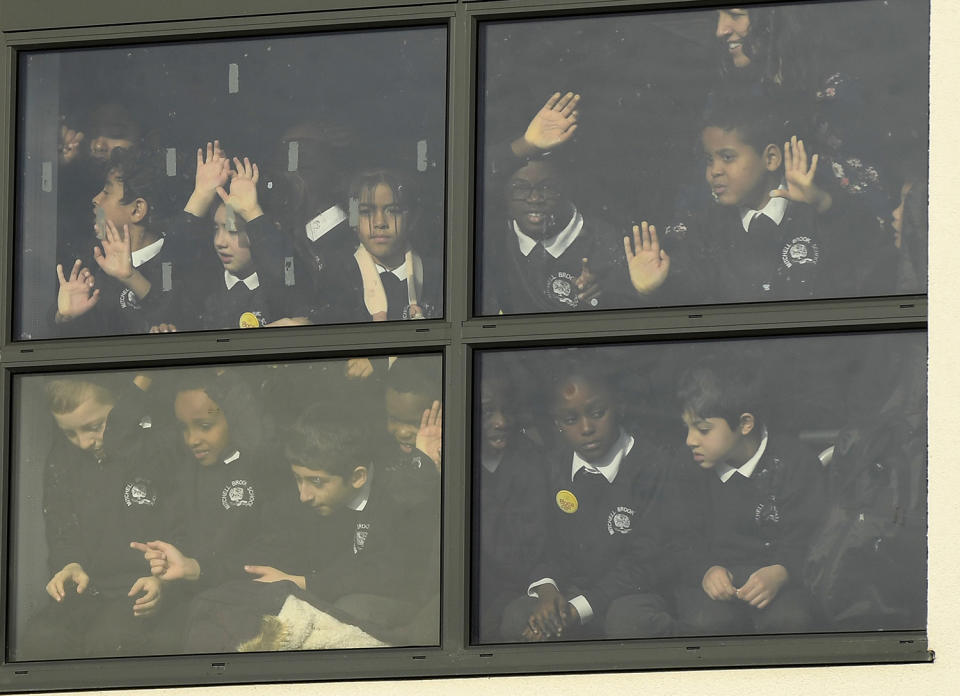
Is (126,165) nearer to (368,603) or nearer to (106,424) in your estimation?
(106,424)

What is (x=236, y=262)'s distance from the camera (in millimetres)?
5281

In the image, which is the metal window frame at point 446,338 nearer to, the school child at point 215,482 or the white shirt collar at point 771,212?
the school child at point 215,482

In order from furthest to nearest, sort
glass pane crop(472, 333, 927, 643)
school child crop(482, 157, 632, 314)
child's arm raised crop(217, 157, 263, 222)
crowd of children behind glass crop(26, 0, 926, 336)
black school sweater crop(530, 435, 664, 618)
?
child's arm raised crop(217, 157, 263, 222) → school child crop(482, 157, 632, 314) → crowd of children behind glass crop(26, 0, 926, 336) → black school sweater crop(530, 435, 664, 618) → glass pane crop(472, 333, 927, 643)

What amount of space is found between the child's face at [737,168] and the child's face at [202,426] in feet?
5.49

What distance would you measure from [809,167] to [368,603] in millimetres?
1847

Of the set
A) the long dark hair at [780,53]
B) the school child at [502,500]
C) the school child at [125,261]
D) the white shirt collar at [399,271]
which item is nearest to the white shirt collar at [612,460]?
the school child at [502,500]

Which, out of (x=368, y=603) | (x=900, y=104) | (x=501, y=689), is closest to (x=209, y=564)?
(x=368, y=603)

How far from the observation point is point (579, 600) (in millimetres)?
4887

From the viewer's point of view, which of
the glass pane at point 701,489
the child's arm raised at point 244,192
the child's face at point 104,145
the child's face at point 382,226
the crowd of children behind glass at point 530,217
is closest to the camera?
the glass pane at point 701,489

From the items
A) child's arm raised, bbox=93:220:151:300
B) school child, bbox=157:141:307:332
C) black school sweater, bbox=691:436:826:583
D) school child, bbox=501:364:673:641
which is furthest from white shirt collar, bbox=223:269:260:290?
black school sweater, bbox=691:436:826:583

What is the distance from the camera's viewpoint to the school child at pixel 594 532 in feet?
Result: 15.9

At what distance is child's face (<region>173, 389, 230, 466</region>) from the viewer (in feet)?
17.0

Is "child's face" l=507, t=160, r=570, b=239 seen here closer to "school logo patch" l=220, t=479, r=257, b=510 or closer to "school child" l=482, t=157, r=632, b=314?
"school child" l=482, t=157, r=632, b=314

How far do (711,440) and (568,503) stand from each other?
1.51ft
